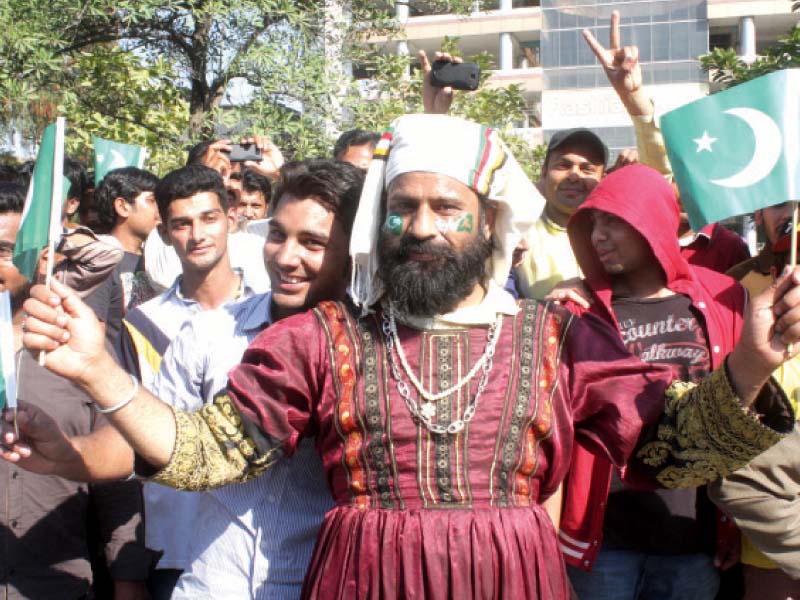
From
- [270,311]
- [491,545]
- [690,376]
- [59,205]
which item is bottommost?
[491,545]

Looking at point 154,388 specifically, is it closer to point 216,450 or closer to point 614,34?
point 216,450

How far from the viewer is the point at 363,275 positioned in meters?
2.94

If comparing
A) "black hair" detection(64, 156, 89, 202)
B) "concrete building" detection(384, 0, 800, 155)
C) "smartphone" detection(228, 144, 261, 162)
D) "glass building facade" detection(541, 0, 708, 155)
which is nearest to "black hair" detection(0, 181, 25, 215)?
"smartphone" detection(228, 144, 261, 162)

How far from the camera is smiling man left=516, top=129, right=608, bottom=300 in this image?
434 cm

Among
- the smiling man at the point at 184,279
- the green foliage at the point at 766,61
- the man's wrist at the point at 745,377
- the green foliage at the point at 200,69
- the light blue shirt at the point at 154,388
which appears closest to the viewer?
the man's wrist at the point at 745,377

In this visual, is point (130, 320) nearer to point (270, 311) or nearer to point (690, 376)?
point (270, 311)

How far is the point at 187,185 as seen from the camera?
4.59 meters

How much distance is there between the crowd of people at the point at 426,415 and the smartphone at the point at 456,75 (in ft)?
0.29

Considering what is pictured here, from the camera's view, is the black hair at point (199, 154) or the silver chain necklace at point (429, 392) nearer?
the silver chain necklace at point (429, 392)

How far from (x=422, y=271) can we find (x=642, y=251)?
129 centimetres

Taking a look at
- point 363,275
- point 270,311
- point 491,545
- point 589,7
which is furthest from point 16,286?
point 589,7

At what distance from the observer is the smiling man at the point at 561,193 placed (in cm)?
434

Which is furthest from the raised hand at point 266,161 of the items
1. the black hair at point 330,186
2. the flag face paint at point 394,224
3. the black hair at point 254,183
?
the flag face paint at point 394,224

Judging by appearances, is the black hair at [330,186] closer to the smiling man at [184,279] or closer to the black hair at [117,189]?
the smiling man at [184,279]
